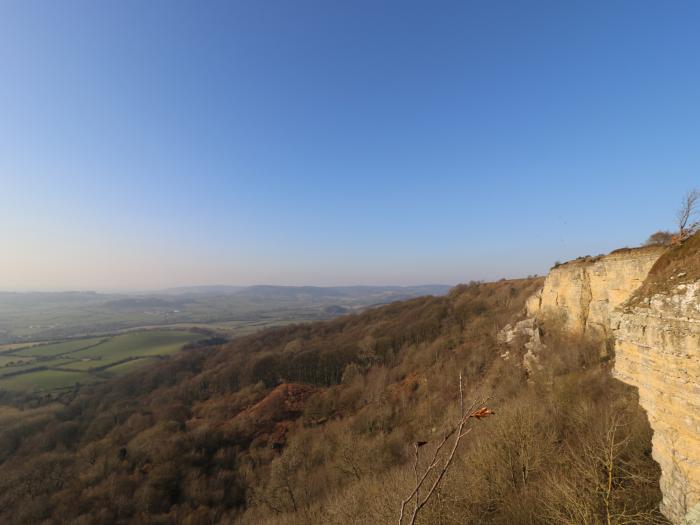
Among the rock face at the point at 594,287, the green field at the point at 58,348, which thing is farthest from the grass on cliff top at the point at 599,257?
the green field at the point at 58,348

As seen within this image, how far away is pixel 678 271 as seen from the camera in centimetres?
762

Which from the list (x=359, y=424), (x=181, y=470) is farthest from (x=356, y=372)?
(x=181, y=470)

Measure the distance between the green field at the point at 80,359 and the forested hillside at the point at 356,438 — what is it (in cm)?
1187

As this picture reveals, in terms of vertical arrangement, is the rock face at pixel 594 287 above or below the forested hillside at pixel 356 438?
above

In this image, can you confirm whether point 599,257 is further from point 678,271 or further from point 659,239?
point 678,271

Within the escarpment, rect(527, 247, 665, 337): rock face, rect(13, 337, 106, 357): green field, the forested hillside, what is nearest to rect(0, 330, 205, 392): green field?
rect(13, 337, 106, 357): green field

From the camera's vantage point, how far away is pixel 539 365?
86.9 ft

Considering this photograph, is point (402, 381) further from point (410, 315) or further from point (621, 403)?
point (621, 403)

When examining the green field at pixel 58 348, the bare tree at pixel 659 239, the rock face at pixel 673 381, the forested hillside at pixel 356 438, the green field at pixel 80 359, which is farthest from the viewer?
A: the green field at pixel 58 348

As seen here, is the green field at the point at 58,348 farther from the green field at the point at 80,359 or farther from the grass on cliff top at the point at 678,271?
the grass on cliff top at the point at 678,271

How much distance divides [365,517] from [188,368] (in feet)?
215

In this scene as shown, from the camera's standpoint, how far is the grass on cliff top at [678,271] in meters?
7.21

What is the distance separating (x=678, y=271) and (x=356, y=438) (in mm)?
30334

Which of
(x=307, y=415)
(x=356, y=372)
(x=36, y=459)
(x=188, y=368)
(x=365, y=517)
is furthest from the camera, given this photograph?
(x=188, y=368)
